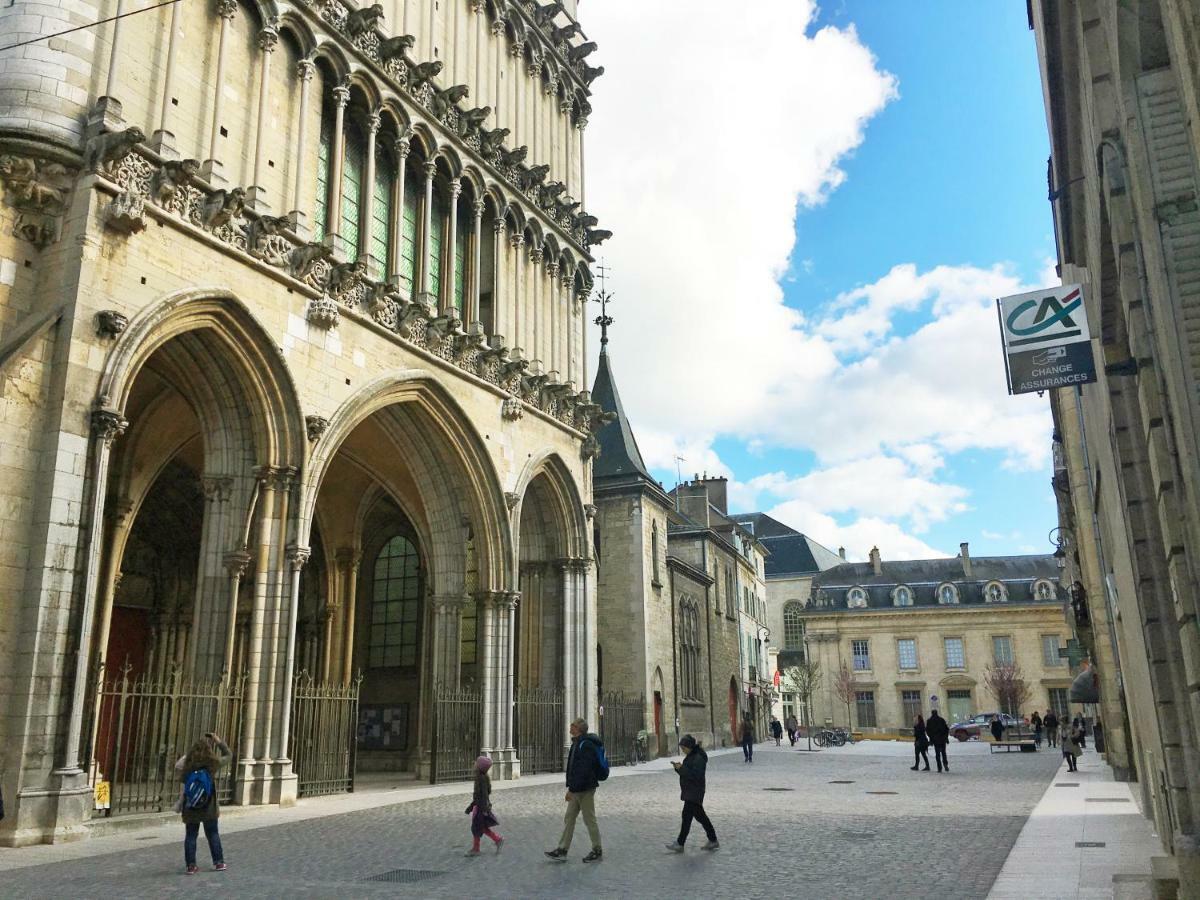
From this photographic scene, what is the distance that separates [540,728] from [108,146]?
15.2m

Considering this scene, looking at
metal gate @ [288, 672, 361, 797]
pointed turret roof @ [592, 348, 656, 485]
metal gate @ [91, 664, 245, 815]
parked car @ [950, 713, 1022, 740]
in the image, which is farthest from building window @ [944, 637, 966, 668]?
metal gate @ [91, 664, 245, 815]

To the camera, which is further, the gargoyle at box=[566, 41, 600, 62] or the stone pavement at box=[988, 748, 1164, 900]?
the gargoyle at box=[566, 41, 600, 62]

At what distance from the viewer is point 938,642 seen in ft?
201

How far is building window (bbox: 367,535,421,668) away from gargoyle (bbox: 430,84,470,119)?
1153 cm

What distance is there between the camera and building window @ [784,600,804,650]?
236 ft

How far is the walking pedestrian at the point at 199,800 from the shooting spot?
873 cm

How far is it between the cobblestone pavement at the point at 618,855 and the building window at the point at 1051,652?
47.2 metres

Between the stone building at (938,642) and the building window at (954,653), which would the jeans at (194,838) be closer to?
the stone building at (938,642)

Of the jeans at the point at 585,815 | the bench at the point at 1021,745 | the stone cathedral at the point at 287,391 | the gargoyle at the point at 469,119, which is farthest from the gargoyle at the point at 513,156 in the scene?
the bench at the point at 1021,745

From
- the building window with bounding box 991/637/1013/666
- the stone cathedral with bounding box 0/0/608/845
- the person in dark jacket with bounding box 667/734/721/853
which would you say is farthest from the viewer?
the building window with bounding box 991/637/1013/666

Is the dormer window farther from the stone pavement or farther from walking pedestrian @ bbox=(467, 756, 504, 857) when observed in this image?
walking pedestrian @ bbox=(467, 756, 504, 857)

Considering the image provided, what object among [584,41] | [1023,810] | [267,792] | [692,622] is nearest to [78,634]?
[267,792]

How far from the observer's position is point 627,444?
3534 centimetres

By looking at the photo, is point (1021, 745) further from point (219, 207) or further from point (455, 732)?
point (219, 207)
